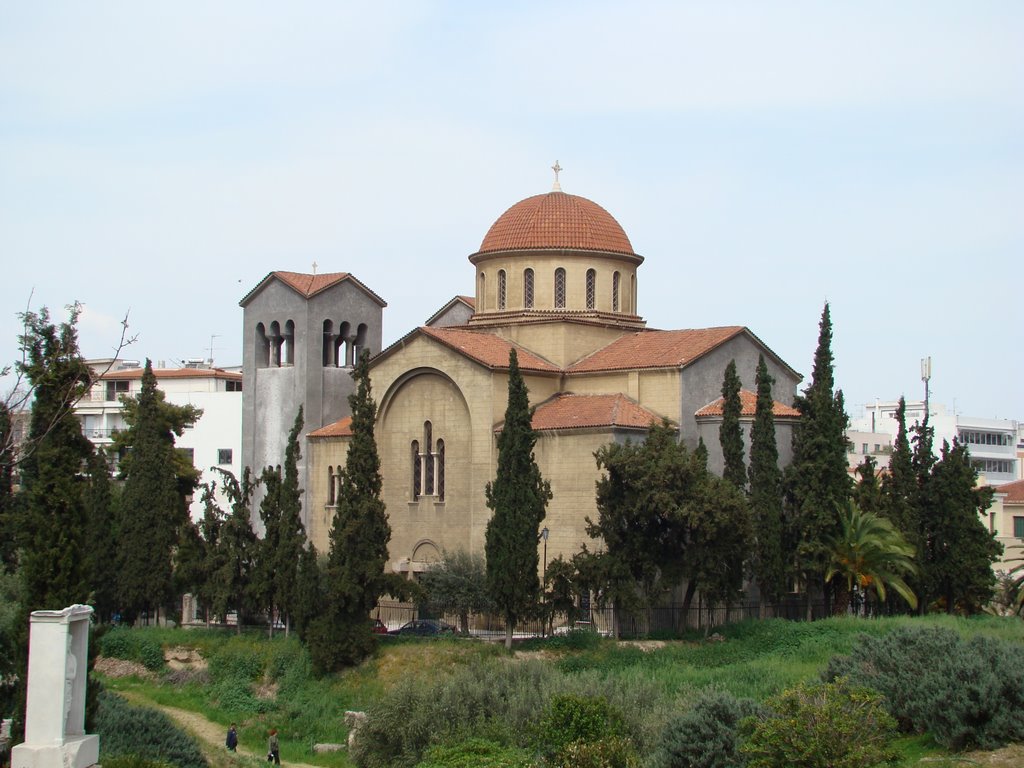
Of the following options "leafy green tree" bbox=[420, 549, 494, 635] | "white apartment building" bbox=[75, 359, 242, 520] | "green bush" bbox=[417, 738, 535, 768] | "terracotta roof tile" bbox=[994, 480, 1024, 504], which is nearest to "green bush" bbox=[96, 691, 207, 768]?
"green bush" bbox=[417, 738, 535, 768]

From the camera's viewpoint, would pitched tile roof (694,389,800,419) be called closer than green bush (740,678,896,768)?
No

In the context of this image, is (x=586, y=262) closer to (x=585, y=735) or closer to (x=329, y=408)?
(x=329, y=408)

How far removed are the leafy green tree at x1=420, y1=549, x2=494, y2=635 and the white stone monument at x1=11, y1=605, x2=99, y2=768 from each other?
16.2m

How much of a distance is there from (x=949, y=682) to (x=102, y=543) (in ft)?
74.2

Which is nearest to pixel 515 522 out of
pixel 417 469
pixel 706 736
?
pixel 417 469

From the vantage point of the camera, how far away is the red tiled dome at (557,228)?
3997 cm

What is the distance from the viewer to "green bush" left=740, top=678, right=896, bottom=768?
17.5 metres

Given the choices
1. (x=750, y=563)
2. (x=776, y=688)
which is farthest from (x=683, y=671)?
(x=750, y=563)

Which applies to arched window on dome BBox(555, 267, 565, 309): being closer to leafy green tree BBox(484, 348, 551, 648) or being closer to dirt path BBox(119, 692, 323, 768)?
leafy green tree BBox(484, 348, 551, 648)

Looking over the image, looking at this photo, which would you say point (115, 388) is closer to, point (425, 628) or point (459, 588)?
point (425, 628)

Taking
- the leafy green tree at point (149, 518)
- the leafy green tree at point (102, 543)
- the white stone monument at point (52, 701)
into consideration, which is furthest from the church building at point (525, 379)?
the white stone monument at point (52, 701)

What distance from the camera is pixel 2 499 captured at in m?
36.8

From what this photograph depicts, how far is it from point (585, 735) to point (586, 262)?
66.5ft

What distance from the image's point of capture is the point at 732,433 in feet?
110
